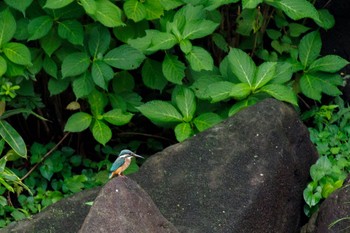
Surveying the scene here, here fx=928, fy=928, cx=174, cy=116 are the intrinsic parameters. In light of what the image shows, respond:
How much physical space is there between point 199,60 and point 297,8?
2.45ft

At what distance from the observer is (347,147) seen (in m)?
6.38

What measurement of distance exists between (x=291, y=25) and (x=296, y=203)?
174cm

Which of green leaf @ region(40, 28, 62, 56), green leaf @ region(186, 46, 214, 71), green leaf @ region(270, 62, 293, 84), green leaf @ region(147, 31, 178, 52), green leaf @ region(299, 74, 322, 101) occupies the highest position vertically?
green leaf @ region(40, 28, 62, 56)

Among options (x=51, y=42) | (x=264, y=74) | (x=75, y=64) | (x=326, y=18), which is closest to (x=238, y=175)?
(x=264, y=74)

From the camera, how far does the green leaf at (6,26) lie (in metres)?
5.98

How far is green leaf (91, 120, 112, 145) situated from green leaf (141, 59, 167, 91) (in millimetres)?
454

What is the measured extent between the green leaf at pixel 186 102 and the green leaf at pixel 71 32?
744 mm

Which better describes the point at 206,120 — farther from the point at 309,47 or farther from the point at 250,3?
the point at 309,47

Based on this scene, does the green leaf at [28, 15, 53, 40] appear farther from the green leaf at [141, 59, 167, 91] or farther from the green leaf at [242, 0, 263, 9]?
the green leaf at [242, 0, 263, 9]

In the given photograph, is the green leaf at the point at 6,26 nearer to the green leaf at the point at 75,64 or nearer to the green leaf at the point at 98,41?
the green leaf at the point at 75,64

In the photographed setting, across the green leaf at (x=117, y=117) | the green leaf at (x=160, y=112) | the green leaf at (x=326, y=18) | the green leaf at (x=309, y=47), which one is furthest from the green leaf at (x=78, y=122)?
the green leaf at (x=326, y=18)

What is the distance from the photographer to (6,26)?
6.00 m

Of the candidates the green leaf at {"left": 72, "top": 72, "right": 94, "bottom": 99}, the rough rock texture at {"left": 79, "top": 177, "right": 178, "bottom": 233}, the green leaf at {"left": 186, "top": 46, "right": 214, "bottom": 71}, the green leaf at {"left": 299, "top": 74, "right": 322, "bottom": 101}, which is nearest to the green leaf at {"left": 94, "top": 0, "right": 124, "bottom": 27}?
the green leaf at {"left": 72, "top": 72, "right": 94, "bottom": 99}

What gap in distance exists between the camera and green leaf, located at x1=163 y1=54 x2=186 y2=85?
620 centimetres
